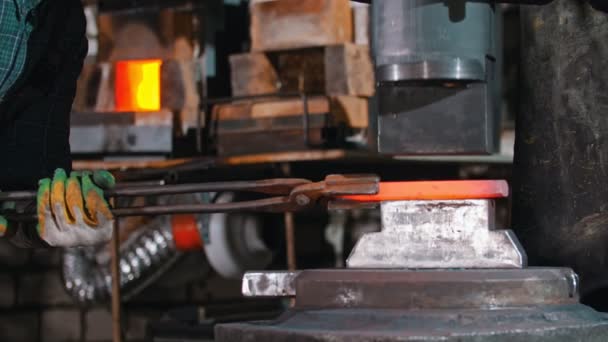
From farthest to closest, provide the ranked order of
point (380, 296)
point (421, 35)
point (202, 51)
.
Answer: point (202, 51), point (421, 35), point (380, 296)

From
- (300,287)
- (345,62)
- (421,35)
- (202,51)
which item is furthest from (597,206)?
(202,51)

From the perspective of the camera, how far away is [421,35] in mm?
3016

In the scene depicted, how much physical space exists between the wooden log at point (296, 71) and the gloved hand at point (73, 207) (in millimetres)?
3231

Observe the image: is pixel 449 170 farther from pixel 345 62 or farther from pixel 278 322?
pixel 278 322

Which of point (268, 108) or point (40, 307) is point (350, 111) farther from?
point (40, 307)

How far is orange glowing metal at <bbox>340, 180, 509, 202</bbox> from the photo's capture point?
283 centimetres

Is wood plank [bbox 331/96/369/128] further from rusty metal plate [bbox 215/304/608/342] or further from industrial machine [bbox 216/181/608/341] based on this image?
rusty metal plate [bbox 215/304/608/342]

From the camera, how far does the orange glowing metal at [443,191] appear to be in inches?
111

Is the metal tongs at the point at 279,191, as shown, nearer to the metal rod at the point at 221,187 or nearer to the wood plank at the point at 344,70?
the metal rod at the point at 221,187

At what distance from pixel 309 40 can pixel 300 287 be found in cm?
362

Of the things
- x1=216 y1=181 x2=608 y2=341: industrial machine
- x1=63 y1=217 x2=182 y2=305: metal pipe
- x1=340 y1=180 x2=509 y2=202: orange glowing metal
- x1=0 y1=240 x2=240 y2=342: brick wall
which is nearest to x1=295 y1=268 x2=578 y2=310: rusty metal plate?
x1=216 y1=181 x2=608 y2=341: industrial machine

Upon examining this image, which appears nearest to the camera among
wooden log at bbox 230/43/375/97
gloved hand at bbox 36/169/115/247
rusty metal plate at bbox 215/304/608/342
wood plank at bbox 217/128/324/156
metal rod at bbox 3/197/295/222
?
rusty metal plate at bbox 215/304/608/342

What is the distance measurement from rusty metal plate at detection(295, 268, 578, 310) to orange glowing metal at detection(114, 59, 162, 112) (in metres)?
4.11

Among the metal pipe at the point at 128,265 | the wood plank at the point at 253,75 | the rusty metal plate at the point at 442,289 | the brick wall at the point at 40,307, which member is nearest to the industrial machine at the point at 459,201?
the rusty metal plate at the point at 442,289
